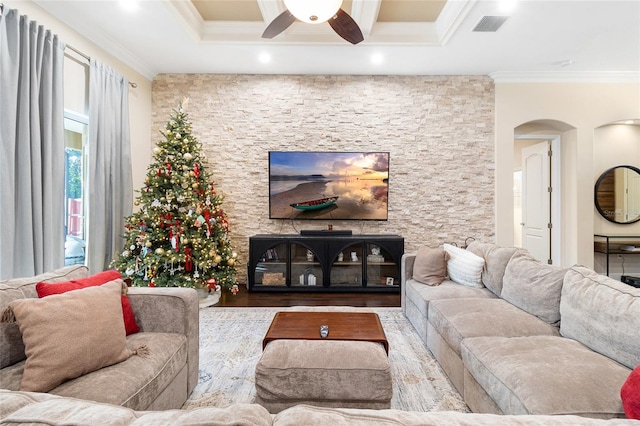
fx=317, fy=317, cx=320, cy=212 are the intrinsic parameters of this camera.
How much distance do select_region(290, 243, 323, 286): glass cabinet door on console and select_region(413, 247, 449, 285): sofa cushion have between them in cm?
163

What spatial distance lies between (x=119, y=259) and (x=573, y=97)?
6354 millimetres

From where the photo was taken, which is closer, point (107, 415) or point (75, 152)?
point (107, 415)

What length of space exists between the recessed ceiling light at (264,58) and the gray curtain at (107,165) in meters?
1.70

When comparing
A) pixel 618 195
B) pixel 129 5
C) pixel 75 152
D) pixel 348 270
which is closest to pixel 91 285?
pixel 75 152

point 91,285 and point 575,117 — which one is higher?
point 575,117

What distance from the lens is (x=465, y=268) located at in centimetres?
288

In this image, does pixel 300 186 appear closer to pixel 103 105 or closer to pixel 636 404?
pixel 103 105

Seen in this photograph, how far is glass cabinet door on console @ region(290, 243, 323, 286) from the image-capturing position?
4.37 m

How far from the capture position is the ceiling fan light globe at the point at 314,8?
2.11 m

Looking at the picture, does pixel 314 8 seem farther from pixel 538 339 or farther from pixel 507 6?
pixel 538 339

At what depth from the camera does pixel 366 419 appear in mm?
562

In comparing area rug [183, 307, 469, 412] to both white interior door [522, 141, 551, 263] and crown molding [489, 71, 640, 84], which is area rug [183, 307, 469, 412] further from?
crown molding [489, 71, 640, 84]

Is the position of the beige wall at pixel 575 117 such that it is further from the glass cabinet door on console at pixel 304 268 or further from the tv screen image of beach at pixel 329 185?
the glass cabinet door on console at pixel 304 268

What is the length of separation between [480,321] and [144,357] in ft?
6.22
